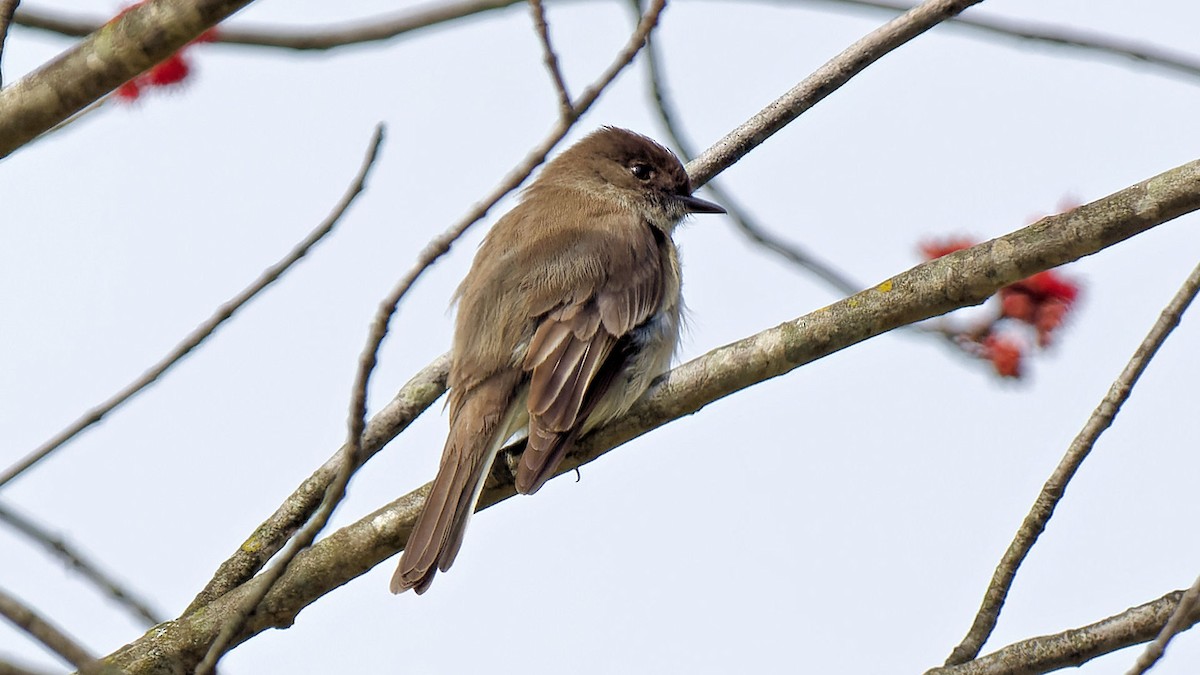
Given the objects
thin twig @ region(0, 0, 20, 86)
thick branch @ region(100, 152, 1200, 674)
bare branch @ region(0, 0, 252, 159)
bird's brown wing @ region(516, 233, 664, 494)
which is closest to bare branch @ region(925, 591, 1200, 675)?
thick branch @ region(100, 152, 1200, 674)

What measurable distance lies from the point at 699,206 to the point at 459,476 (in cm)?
253

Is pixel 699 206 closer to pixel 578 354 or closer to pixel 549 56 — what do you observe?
pixel 578 354

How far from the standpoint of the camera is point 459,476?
488 centimetres

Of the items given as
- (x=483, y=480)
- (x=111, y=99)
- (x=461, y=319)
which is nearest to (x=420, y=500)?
(x=483, y=480)

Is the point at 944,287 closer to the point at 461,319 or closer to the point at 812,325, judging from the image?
the point at 812,325

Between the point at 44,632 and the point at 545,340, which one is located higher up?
the point at 545,340

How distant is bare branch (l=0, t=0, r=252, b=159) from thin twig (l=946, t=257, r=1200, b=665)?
2418mm

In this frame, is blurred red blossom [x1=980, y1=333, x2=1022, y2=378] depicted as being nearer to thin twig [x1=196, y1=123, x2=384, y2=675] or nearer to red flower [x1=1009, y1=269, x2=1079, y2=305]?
red flower [x1=1009, y1=269, x2=1079, y2=305]

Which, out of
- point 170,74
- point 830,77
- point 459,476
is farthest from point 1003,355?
point 170,74

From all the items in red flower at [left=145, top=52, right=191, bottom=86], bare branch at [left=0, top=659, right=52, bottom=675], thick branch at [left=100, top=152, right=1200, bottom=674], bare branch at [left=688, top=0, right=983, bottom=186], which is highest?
red flower at [left=145, top=52, right=191, bottom=86]

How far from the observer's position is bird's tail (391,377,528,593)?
4.56m

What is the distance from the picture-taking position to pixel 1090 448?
378 centimetres

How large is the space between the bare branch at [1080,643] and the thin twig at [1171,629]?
0.64 ft

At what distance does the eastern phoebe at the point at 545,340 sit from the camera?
4859mm
